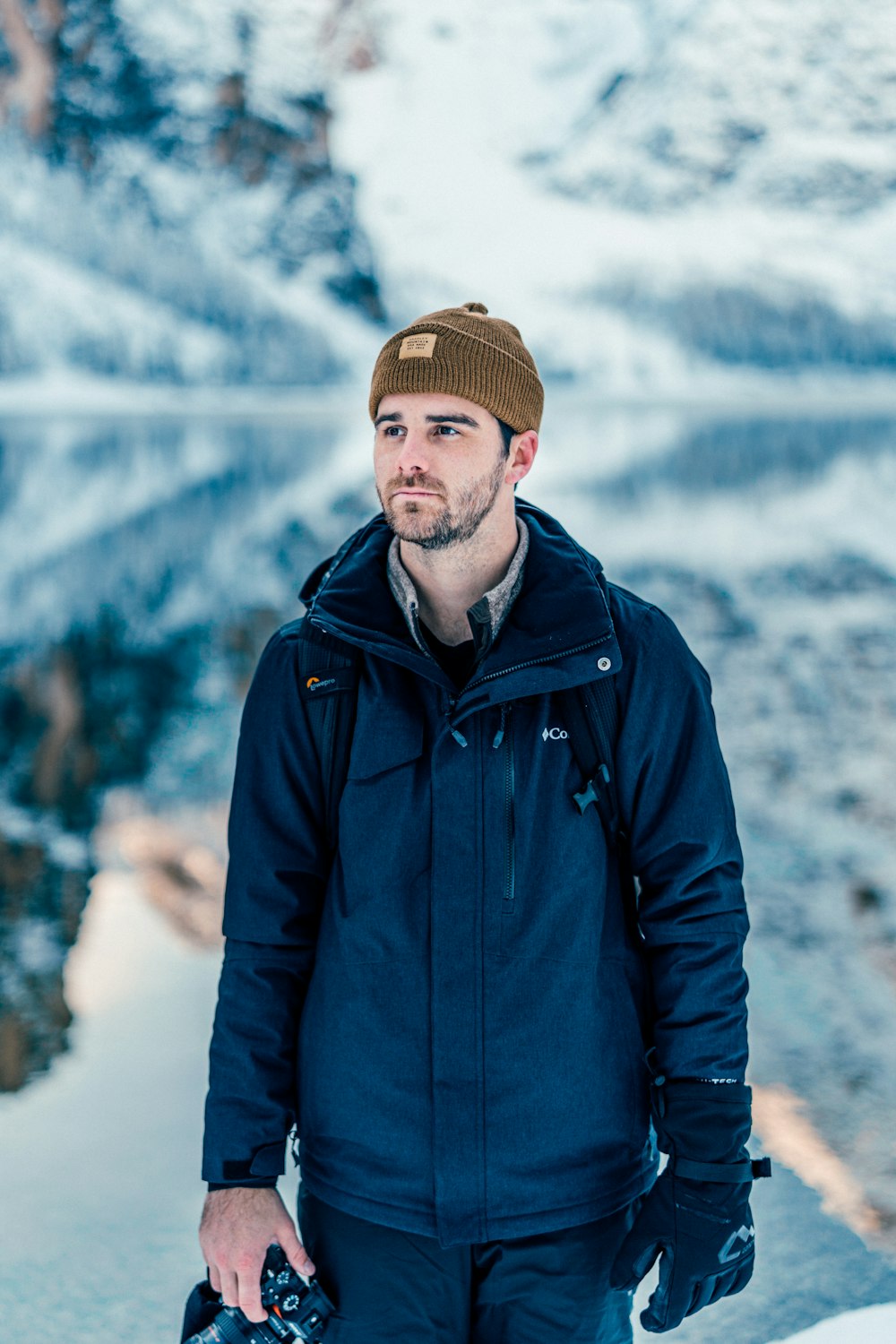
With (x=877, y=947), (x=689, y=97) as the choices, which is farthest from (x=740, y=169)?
(x=877, y=947)

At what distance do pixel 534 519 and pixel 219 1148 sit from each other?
1024 mm

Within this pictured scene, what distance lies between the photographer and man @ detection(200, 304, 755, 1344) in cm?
179

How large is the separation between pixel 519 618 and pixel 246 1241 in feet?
3.08

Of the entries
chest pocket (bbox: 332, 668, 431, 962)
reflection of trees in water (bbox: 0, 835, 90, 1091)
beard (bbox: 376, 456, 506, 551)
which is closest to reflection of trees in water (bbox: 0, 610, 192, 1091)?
reflection of trees in water (bbox: 0, 835, 90, 1091)

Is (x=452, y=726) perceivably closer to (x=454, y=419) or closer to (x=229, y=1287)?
(x=454, y=419)

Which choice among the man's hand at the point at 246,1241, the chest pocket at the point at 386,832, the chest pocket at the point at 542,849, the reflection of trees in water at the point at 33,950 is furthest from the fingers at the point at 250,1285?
the reflection of trees in water at the point at 33,950

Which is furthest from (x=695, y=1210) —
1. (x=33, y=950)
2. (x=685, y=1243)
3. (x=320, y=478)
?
(x=320, y=478)

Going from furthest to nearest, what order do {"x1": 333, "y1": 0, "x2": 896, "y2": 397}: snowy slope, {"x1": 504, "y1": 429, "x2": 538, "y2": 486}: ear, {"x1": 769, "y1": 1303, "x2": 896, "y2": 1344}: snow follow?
{"x1": 333, "y1": 0, "x2": 896, "y2": 397}: snowy slope, {"x1": 769, "y1": 1303, "x2": 896, "y2": 1344}: snow, {"x1": 504, "y1": 429, "x2": 538, "y2": 486}: ear

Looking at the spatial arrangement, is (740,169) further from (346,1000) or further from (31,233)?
(346,1000)

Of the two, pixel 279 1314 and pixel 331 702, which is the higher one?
pixel 331 702

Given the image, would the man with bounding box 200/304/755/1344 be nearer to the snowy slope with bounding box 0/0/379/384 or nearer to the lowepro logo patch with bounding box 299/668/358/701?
the lowepro logo patch with bounding box 299/668/358/701

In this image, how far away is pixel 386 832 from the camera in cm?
184

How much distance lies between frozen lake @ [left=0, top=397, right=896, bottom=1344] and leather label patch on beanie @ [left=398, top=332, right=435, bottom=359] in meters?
2.06

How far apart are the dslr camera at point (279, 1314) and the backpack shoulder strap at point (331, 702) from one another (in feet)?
2.11
